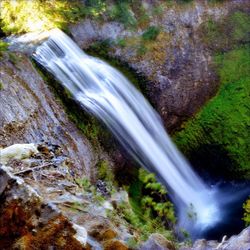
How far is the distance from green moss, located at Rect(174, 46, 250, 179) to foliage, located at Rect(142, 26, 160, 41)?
189 centimetres

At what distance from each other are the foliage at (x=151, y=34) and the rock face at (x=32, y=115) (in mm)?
4192

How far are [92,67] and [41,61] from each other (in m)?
1.38

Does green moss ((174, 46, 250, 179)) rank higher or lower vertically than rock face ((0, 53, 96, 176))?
lower

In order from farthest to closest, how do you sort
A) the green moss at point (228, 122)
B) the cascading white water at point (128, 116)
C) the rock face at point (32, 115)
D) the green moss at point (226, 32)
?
the green moss at point (226, 32) → the green moss at point (228, 122) → the cascading white water at point (128, 116) → the rock face at point (32, 115)

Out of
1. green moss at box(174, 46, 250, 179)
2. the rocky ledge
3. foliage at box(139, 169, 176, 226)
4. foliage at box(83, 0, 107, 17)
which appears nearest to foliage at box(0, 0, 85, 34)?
foliage at box(83, 0, 107, 17)

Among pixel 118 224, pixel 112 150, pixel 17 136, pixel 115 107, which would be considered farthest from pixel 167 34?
pixel 118 224

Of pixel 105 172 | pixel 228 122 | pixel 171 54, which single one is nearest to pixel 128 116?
pixel 105 172

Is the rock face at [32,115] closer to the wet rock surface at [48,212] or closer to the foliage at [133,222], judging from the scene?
the foliage at [133,222]

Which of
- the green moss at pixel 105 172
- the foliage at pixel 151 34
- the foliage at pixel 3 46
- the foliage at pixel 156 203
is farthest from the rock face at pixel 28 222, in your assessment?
the foliage at pixel 151 34

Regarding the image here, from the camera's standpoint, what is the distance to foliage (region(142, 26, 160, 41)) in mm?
11414

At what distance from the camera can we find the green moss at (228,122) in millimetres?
11070

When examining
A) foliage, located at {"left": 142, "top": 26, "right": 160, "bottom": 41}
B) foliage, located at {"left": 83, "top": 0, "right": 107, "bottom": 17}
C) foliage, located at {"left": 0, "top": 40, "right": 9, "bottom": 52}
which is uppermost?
foliage, located at {"left": 83, "top": 0, "right": 107, "bottom": 17}

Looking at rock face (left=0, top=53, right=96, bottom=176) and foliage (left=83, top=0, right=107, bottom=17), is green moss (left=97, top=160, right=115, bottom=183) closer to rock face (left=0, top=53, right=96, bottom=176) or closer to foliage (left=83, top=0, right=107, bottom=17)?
rock face (left=0, top=53, right=96, bottom=176)

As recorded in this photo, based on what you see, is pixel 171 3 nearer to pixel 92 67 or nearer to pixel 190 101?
pixel 190 101
